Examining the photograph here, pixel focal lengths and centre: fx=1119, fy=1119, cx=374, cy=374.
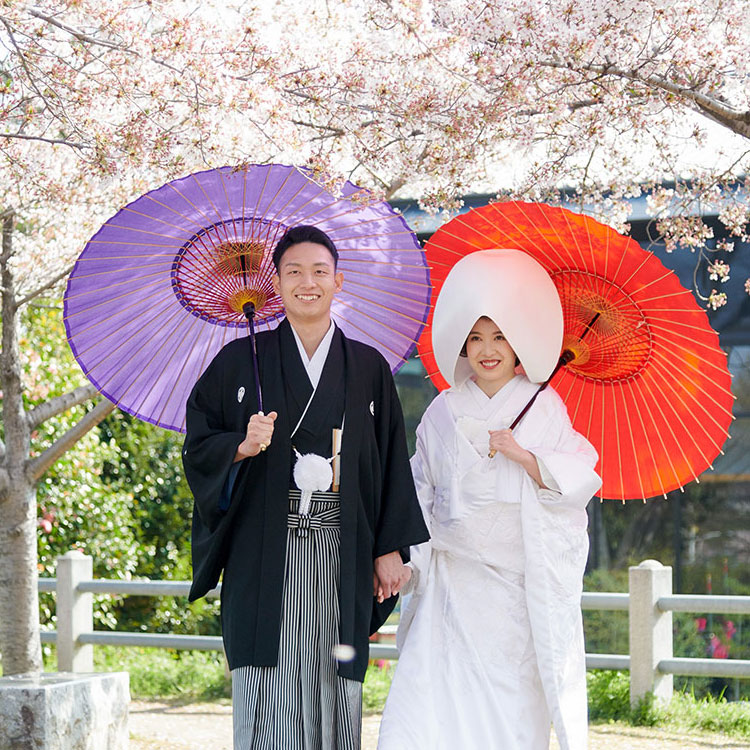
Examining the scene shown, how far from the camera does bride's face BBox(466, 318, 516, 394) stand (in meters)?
3.75

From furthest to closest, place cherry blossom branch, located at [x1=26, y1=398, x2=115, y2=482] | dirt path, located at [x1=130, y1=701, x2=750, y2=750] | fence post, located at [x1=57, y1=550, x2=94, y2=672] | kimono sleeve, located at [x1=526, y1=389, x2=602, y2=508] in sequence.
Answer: fence post, located at [x1=57, y1=550, x2=94, y2=672], dirt path, located at [x1=130, y1=701, x2=750, y2=750], cherry blossom branch, located at [x1=26, y1=398, x2=115, y2=482], kimono sleeve, located at [x1=526, y1=389, x2=602, y2=508]

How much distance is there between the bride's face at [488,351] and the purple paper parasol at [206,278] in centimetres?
31

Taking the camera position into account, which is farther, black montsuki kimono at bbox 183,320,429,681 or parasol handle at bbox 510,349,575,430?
parasol handle at bbox 510,349,575,430

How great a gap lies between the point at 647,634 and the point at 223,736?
8.12 ft

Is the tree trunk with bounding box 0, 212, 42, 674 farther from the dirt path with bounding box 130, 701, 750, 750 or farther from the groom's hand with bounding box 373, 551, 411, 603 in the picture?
the groom's hand with bounding box 373, 551, 411, 603

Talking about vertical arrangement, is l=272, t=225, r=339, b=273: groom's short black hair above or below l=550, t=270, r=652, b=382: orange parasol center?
above

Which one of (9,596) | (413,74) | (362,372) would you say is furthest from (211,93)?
(9,596)

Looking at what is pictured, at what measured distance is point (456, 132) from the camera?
417cm

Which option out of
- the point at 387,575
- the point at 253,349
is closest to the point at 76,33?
the point at 253,349

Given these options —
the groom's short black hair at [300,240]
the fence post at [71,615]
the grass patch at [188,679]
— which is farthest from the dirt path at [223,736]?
the groom's short black hair at [300,240]

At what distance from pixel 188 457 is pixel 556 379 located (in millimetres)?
1438

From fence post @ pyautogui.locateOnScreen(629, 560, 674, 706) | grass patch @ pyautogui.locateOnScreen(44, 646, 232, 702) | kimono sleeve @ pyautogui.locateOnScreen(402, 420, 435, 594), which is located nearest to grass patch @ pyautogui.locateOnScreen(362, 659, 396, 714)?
grass patch @ pyautogui.locateOnScreen(44, 646, 232, 702)

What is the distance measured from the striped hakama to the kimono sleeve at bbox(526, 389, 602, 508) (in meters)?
0.72

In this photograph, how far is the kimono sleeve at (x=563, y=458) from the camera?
3652mm
